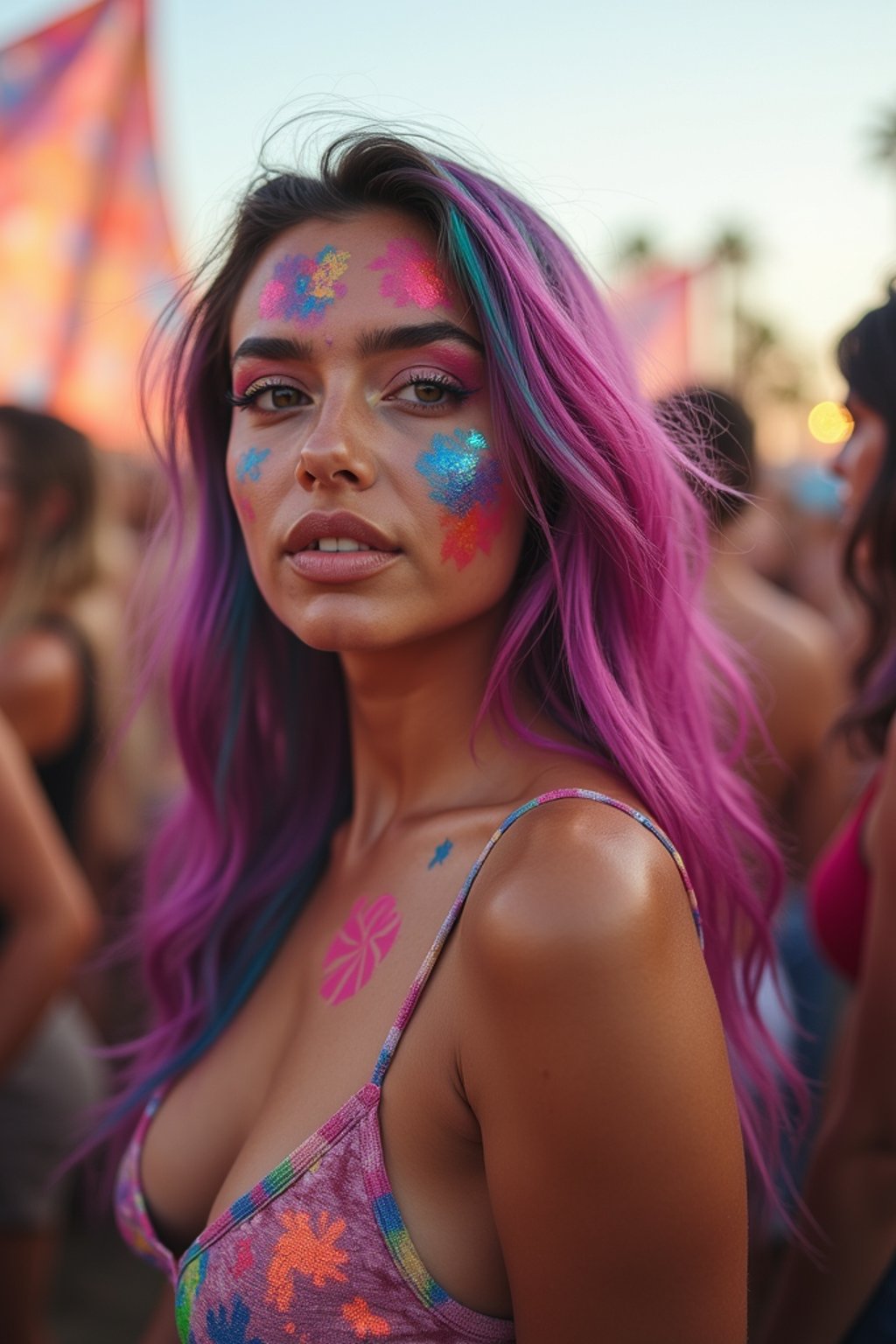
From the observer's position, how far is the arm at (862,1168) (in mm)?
1798

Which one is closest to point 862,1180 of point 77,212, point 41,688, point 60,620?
point 41,688

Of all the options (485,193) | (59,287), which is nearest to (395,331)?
(485,193)

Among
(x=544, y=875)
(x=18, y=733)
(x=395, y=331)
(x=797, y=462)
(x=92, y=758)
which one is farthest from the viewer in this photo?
(x=797, y=462)

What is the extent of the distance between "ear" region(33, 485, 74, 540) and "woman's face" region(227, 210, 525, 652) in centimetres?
247

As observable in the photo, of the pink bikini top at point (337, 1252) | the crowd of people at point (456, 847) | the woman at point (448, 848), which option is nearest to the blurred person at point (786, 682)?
the crowd of people at point (456, 847)

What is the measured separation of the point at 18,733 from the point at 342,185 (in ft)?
7.83

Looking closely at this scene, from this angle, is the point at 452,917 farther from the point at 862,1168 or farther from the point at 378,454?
the point at 862,1168

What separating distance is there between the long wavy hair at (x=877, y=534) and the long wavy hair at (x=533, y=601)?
0.53 m

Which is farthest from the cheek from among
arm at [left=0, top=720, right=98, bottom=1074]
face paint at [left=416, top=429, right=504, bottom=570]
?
arm at [left=0, top=720, right=98, bottom=1074]

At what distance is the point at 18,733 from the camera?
11.7 feet

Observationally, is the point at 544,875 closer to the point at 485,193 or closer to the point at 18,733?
the point at 485,193

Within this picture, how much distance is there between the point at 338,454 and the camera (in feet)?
4.88

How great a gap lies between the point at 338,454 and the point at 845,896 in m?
1.31

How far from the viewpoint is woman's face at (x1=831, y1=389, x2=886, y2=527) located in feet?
7.48
